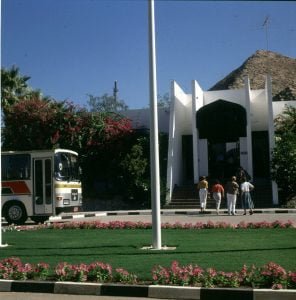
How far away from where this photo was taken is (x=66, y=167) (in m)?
21.8

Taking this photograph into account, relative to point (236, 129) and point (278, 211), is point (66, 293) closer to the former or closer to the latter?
point (278, 211)

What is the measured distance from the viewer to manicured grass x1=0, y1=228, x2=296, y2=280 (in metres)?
9.73

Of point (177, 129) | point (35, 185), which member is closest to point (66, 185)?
point (35, 185)

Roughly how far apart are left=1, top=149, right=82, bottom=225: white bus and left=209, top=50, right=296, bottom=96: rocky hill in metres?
45.6

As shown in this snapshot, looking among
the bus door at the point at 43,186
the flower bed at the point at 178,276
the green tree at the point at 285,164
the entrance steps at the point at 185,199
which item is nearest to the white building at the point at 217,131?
the entrance steps at the point at 185,199

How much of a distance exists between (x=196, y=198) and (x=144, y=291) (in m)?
22.1

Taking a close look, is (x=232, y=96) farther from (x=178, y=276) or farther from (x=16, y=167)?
(x=178, y=276)

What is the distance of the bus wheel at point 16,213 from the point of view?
2117 cm

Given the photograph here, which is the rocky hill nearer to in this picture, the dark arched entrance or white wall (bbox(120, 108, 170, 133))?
white wall (bbox(120, 108, 170, 133))

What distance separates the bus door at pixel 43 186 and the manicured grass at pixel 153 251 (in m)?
4.59

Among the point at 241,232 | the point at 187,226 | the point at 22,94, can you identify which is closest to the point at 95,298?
the point at 241,232

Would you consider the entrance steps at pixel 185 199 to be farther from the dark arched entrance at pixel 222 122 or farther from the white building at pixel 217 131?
the dark arched entrance at pixel 222 122

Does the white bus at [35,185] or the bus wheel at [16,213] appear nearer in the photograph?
the white bus at [35,185]

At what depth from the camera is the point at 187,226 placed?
16.4m
